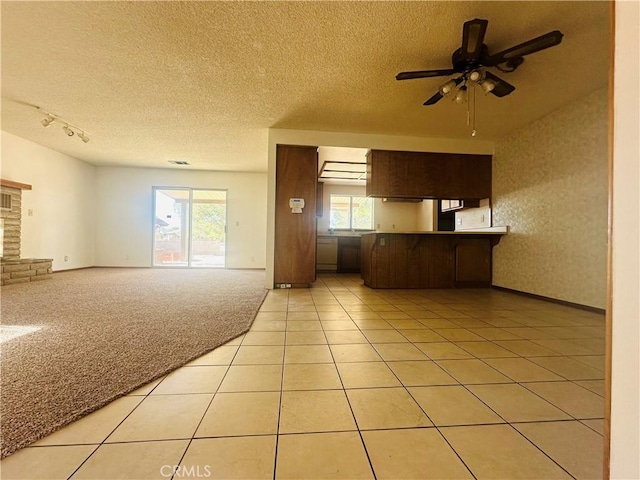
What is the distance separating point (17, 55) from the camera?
99.3 inches

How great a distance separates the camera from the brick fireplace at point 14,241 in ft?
13.9

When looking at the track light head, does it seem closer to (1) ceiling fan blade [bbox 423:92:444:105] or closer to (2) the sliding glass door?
(2) the sliding glass door

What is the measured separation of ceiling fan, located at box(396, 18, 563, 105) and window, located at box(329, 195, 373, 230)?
4908mm

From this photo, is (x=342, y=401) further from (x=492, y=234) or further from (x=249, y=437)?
(x=492, y=234)

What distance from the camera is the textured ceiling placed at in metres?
2.00

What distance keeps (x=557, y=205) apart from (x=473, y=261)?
1.42 metres

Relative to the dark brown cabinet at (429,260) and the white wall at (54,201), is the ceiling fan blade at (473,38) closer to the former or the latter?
the dark brown cabinet at (429,260)

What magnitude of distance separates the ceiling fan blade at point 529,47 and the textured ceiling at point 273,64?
20 centimetres

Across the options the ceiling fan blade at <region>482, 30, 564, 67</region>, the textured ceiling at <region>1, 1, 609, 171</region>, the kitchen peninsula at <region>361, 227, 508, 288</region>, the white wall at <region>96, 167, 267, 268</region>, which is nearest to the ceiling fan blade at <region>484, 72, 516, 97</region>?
the ceiling fan blade at <region>482, 30, 564, 67</region>

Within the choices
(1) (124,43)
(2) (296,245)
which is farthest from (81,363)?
(2) (296,245)

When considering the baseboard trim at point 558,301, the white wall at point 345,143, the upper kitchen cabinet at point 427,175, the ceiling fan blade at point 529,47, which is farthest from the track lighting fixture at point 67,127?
the baseboard trim at point 558,301

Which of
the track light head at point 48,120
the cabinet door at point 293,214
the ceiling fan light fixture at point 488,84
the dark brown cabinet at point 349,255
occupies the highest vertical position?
the track light head at point 48,120

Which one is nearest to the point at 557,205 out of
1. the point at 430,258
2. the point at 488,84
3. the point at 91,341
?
the point at 430,258

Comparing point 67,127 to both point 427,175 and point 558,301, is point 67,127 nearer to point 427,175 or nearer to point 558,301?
point 427,175
